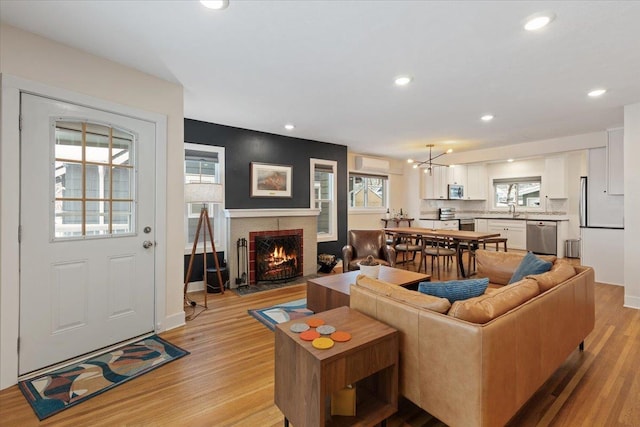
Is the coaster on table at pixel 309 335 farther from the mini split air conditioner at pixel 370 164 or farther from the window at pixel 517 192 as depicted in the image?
the window at pixel 517 192

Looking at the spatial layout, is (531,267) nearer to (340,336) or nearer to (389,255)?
(340,336)

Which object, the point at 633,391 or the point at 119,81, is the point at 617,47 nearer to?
the point at 633,391

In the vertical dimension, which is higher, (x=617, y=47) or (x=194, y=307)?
(x=617, y=47)

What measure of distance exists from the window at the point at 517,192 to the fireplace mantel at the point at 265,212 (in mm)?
5960

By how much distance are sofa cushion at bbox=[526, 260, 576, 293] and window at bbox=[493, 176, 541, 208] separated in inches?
249

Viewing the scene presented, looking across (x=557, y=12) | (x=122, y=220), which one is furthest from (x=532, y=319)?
(x=122, y=220)

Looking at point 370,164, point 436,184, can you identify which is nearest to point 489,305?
point 370,164

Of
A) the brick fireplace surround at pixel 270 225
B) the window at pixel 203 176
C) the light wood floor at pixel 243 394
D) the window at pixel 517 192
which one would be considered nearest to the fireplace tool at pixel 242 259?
the brick fireplace surround at pixel 270 225

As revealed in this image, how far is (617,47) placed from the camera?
2.35 meters

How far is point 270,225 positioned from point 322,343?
3676 mm

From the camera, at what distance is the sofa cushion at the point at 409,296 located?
165 cm

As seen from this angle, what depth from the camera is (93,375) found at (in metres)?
→ 2.24

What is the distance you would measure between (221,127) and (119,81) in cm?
202

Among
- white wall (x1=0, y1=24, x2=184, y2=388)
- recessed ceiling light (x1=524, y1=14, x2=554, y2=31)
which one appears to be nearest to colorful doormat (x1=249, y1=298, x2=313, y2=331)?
white wall (x1=0, y1=24, x2=184, y2=388)
